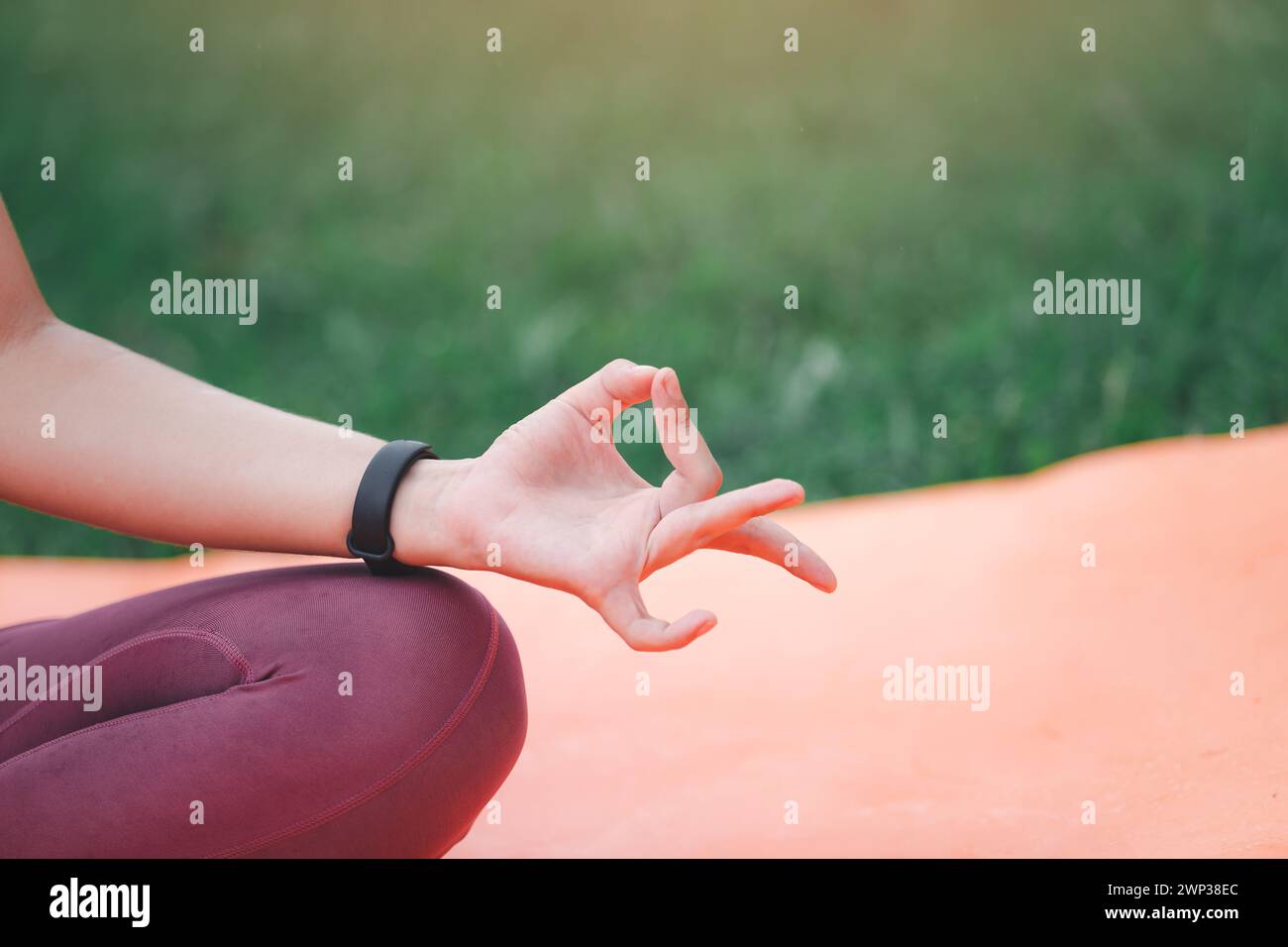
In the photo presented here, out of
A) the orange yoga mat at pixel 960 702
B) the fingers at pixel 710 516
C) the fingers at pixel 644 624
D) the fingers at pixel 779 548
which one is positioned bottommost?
the orange yoga mat at pixel 960 702

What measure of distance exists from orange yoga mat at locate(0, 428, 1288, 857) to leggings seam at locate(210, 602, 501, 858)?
0.63m

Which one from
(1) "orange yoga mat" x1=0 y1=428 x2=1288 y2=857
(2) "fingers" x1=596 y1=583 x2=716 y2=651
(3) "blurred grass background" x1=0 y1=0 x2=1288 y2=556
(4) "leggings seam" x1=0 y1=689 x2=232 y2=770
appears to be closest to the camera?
(2) "fingers" x1=596 y1=583 x2=716 y2=651

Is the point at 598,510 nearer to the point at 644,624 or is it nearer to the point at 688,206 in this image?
the point at 644,624

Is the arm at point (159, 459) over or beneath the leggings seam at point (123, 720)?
over

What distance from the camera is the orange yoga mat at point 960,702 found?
1.72 meters

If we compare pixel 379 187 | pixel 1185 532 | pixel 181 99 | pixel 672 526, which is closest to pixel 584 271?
pixel 379 187

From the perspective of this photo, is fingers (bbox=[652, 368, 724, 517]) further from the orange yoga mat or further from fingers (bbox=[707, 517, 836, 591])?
the orange yoga mat

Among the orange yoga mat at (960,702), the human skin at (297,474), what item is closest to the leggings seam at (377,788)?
the human skin at (297,474)

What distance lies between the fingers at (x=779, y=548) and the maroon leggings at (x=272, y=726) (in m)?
0.24

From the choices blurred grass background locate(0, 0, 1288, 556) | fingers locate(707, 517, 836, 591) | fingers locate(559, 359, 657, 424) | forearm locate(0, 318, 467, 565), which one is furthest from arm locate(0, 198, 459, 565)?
blurred grass background locate(0, 0, 1288, 556)

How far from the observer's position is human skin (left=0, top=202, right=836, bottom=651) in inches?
42.8

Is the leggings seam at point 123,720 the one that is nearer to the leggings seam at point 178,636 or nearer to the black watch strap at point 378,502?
the leggings seam at point 178,636

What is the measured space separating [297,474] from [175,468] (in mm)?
105

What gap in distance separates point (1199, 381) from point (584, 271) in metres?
2.58
